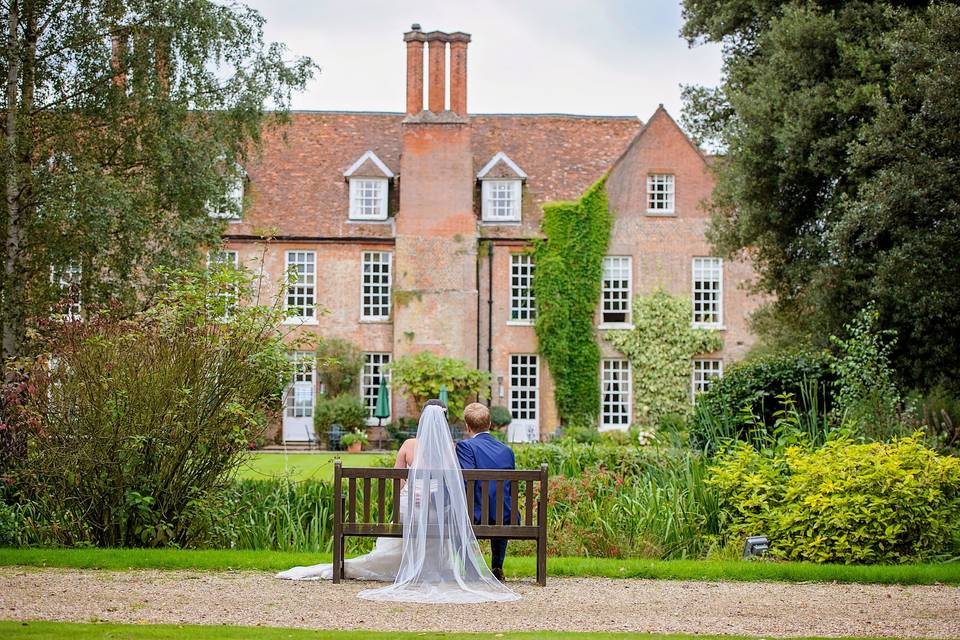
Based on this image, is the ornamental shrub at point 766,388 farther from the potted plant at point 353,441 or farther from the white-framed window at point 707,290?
the white-framed window at point 707,290

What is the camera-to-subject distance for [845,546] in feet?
32.9

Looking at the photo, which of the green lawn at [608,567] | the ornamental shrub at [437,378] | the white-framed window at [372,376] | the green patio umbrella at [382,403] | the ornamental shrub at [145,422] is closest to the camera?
the green lawn at [608,567]

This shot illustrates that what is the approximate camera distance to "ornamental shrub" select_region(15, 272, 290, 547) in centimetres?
1034

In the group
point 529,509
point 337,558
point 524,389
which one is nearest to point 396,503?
point 337,558

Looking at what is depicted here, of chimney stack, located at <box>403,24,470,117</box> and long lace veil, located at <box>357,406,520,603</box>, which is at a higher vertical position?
chimney stack, located at <box>403,24,470,117</box>

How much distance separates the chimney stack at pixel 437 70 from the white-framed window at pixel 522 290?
440 cm

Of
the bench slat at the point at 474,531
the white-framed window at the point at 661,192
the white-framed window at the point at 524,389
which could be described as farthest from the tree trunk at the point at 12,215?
the white-framed window at the point at 661,192

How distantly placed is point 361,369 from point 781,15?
16.2 m

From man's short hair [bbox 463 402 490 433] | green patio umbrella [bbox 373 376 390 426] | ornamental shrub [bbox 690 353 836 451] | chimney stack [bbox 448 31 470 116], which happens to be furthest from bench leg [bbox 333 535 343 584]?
chimney stack [bbox 448 31 470 116]

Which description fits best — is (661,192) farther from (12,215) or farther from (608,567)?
(608,567)

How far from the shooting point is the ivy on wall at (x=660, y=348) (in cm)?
3191

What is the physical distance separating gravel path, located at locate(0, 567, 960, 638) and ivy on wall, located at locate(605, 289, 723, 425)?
899 inches

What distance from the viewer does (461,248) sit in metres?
31.9

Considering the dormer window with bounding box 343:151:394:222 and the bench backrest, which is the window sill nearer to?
the dormer window with bounding box 343:151:394:222
